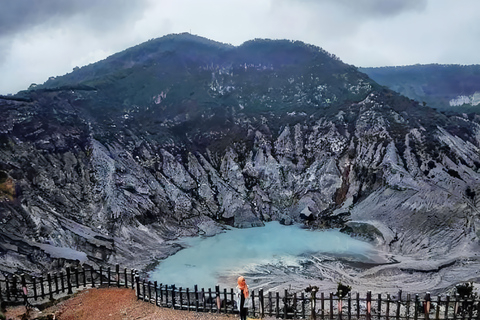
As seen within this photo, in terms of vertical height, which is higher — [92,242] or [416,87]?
[416,87]

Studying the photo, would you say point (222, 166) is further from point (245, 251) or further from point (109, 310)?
point (109, 310)

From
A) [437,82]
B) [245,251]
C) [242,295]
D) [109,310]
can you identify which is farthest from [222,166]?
[437,82]

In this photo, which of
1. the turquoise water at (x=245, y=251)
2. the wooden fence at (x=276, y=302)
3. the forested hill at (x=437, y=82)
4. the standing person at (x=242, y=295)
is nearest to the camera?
the standing person at (x=242, y=295)

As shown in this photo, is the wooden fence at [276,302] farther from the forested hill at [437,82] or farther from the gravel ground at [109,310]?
the forested hill at [437,82]

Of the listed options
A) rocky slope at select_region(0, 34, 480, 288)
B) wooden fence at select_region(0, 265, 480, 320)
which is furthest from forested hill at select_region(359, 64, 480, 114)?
wooden fence at select_region(0, 265, 480, 320)

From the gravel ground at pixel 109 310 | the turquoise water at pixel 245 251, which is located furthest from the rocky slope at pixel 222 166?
the gravel ground at pixel 109 310

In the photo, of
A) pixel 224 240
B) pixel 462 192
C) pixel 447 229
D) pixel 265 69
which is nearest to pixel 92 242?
pixel 224 240

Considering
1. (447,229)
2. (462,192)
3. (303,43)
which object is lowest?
(447,229)

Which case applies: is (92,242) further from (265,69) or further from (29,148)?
(265,69)
